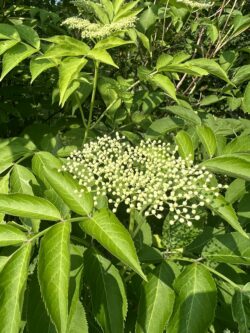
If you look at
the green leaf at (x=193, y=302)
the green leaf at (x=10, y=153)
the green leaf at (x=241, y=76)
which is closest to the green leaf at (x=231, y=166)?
the green leaf at (x=193, y=302)

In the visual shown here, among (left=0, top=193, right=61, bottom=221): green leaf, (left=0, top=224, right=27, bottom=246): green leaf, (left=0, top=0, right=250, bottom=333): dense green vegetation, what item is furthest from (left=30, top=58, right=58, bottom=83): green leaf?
(left=0, top=224, right=27, bottom=246): green leaf

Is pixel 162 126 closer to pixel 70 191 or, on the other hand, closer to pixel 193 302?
pixel 70 191

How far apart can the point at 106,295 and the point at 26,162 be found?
1161 mm

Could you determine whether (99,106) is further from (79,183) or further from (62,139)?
(79,183)

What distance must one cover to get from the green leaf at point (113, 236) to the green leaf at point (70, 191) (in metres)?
0.08

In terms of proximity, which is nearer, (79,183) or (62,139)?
(79,183)

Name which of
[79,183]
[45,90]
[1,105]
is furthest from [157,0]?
[79,183]

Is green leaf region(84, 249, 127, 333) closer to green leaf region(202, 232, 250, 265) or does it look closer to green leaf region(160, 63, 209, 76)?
green leaf region(202, 232, 250, 265)

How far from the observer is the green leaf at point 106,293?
5.34ft

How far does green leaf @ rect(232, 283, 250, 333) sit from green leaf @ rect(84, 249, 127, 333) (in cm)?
44

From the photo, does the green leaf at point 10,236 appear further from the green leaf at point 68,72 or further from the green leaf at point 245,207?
the green leaf at point 245,207

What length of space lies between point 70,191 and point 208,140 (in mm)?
715

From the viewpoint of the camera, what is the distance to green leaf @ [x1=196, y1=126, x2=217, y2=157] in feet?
6.69

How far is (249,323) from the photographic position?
169 centimetres
